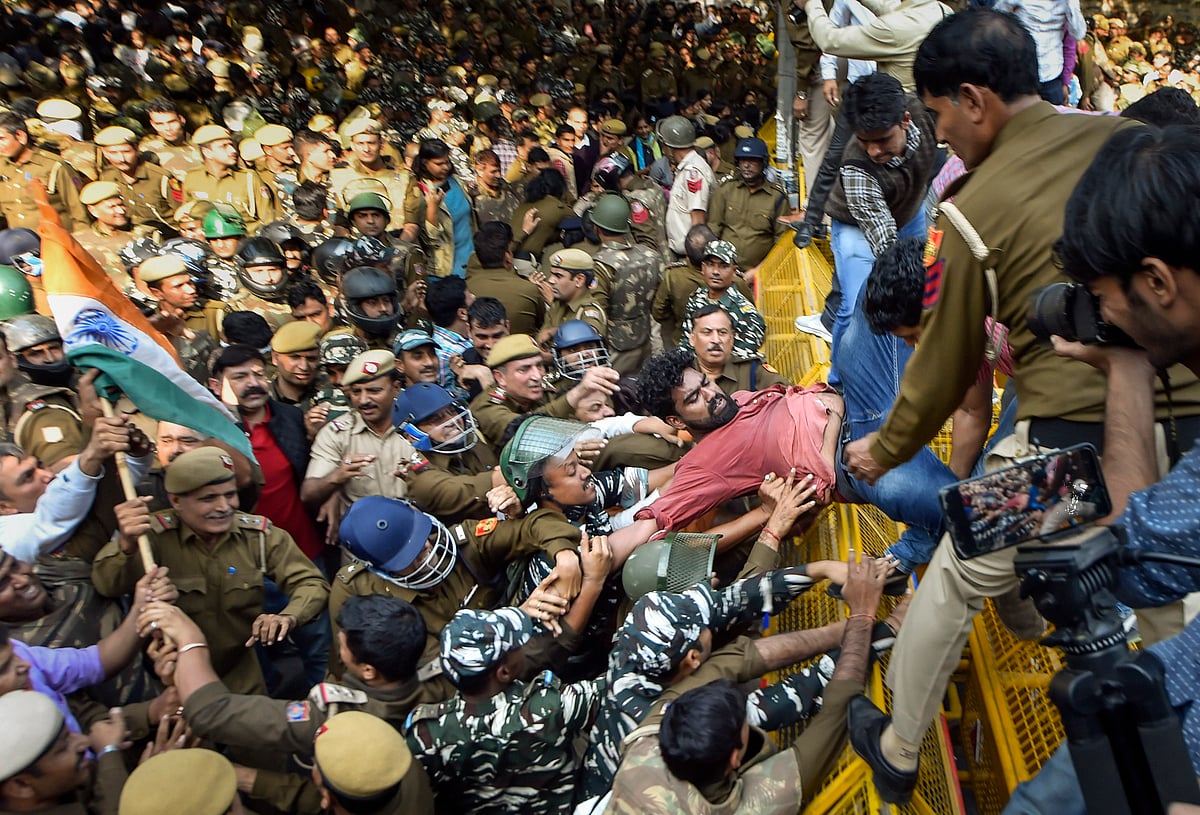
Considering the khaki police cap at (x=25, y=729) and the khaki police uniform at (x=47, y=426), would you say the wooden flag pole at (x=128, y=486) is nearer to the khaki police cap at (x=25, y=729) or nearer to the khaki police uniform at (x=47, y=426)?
the khaki police uniform at (x=47, y=426)

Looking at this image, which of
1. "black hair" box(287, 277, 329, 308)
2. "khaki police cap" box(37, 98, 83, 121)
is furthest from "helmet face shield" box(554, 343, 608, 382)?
"khaki police cap" box(37, 98, 83, 121)

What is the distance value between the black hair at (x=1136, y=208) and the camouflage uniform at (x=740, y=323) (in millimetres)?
3450

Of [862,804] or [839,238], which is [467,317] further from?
[862,804]

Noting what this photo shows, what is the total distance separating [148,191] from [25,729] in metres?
7.64

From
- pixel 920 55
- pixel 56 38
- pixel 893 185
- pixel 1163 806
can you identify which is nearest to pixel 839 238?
pixel 893 185

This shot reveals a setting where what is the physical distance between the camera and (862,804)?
2.61 meters

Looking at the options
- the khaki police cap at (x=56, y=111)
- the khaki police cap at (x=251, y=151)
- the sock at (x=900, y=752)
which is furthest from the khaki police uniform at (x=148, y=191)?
the sock at (x=900, y=752)

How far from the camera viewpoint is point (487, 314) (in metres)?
5.79

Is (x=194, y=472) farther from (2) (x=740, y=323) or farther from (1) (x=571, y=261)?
(1) (x=571, y=261)

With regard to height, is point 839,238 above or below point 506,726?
above

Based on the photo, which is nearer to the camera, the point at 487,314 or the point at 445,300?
the point at 487,314

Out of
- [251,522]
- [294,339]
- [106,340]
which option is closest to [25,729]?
[251,522]

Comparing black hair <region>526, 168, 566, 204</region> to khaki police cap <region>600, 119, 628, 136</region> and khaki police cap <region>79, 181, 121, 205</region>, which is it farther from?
khaki police cap <region>79, 181, 121, 205</region>

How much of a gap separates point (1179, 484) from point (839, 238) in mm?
3301
